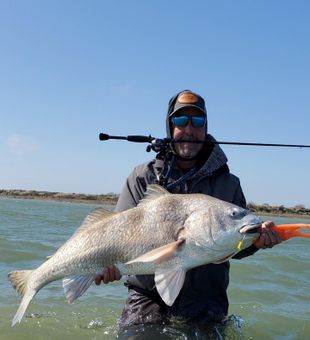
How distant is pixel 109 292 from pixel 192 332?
4.11m

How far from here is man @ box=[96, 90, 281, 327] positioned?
5637 millimetres

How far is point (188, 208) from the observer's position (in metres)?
4.53

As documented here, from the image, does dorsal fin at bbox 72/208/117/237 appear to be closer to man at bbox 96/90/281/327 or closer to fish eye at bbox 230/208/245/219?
man at bbox 96/90/281/327

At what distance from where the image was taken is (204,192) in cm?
572

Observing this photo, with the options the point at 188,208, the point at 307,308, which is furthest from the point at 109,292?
the point at 188,208

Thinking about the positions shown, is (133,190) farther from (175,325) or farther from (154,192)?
(175,325)

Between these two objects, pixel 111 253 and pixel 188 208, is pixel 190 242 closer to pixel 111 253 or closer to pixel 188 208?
pixel 188 208

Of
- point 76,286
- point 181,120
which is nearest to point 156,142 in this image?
point 181,120

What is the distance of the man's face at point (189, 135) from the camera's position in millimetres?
5816

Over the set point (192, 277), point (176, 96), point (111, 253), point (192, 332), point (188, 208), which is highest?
point (176, 96)

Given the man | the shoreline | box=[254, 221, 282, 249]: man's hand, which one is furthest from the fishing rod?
the shoreline

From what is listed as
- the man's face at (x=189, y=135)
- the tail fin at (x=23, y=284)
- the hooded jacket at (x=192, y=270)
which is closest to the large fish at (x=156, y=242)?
the tail fin at (x=23, y=284)

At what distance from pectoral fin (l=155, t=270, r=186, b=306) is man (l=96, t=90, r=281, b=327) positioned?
1313 mm

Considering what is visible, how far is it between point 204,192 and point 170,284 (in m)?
1.65
